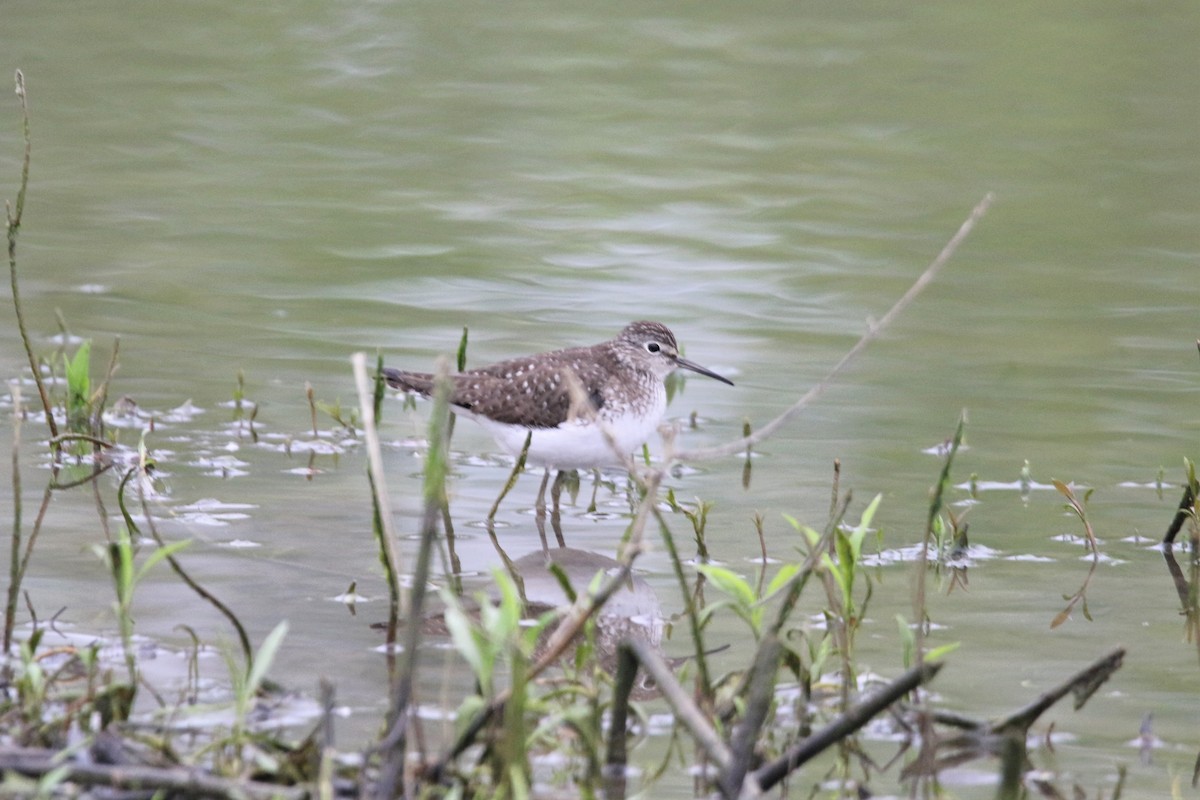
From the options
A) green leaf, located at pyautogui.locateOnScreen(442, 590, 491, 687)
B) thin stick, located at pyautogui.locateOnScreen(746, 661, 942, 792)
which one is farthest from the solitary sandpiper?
thin stick, located at pyautogui.locateOnScreen(746, 661, 942, 792)

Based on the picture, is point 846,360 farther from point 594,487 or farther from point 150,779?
point 594,487

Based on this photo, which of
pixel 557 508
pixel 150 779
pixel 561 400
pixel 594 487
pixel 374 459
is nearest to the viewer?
pixel 150 779

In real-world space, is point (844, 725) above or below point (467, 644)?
below

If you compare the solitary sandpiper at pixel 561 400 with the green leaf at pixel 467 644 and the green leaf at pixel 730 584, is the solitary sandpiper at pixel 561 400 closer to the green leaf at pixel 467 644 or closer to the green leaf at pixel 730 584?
the green leaf at pixel 730 584

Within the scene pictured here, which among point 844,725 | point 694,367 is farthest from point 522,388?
point 844,725

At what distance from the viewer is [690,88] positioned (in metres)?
17.2

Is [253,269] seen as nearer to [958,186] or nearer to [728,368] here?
[728,368]

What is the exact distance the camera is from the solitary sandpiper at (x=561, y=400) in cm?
703

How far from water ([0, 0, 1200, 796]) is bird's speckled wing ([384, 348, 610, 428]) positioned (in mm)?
345

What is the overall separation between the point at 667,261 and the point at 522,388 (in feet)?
14.3

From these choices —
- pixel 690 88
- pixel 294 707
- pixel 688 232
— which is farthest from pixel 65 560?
pixel 690 88

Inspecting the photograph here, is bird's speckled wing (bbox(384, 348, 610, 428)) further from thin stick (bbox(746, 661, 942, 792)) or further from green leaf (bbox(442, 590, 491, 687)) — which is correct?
thin stick (bbox(746, 661, 942, 792))

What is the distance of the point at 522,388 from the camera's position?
291 inches

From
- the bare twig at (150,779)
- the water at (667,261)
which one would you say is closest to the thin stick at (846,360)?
the water at (667,261)
